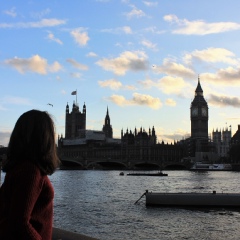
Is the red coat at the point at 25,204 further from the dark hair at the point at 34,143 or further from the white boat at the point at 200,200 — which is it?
the white boat at the point at 200,200

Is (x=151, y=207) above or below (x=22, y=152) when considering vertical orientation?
below

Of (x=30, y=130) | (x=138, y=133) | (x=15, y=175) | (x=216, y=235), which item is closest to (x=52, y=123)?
(x=30, y=130)

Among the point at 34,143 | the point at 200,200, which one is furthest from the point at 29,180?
the point at 200,200

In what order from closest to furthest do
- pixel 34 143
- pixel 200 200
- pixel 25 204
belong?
pixel 25 204
pixel 34 143
pixel 200 200

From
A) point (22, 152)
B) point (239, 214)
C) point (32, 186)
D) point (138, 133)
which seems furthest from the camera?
point (138, 133)

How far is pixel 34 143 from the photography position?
9.52 ft

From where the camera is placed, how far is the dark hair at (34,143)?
2834 millimetres

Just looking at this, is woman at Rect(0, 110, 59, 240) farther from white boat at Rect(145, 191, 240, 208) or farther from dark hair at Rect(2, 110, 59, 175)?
white boat at Rect(145, 191, 240, 208)

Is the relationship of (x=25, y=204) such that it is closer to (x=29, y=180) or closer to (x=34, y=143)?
(x=29, y=180)

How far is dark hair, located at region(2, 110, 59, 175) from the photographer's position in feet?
9.30

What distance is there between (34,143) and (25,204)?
0.44m

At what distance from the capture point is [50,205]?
9.43 feet

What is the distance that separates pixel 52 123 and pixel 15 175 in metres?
0.47

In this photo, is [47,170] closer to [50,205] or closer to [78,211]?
[50,205]
